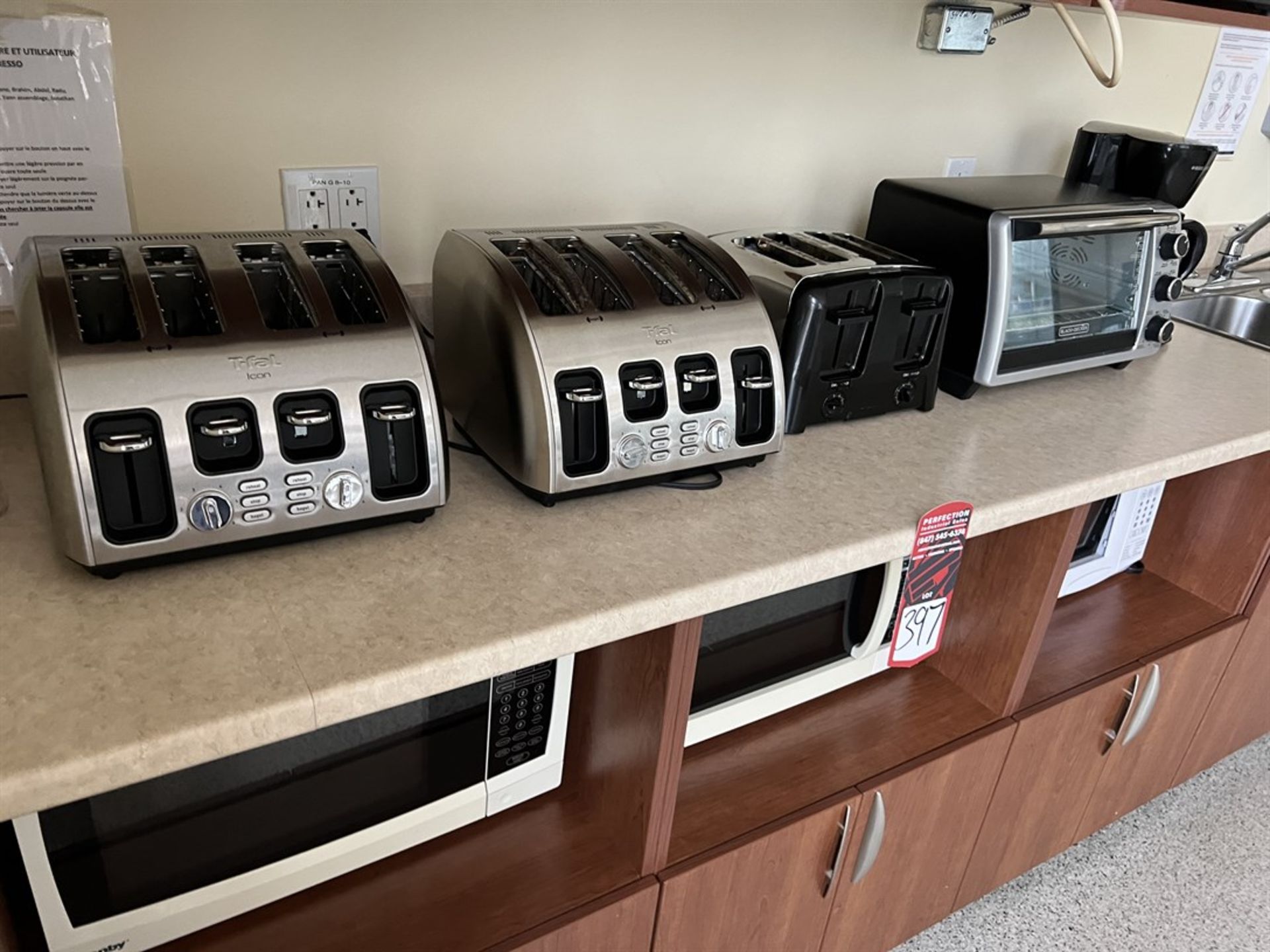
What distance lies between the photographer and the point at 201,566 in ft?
2.71

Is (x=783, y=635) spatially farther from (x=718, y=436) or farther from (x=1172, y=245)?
(x=1172, y=245)

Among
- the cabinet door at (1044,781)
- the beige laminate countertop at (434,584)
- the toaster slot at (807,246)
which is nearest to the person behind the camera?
the beige laminate countertop at (434,584)

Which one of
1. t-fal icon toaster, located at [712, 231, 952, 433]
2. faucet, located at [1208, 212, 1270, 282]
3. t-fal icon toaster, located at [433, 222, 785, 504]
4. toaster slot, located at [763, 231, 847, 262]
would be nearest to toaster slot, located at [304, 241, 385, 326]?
t-fal icon toaster, located at [433, 222, 785, 504]

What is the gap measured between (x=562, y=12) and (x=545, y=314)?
0.52 metres

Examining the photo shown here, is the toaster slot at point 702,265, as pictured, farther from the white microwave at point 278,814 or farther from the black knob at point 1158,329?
the black knob at point 1158,329

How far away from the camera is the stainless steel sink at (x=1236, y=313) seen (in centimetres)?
206

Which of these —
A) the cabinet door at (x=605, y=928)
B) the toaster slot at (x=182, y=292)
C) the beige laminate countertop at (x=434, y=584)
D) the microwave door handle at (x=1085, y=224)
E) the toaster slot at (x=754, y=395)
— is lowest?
the cabinet door at (x=605, y=928)

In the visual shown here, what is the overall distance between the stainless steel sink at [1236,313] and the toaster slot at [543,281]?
5.28ft

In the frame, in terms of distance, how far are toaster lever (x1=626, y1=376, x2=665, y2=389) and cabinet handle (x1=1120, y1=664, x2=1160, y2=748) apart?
1.01m

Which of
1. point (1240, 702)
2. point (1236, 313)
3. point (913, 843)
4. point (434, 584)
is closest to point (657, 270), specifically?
point (434, 584)

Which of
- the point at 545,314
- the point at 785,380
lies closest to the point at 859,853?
the point at 785,380

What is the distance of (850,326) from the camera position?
115 cm

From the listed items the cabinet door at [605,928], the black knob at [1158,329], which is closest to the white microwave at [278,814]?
the cabinet door at [605,928]

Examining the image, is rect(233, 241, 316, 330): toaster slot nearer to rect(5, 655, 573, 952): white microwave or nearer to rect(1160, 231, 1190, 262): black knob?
rect(5, 655, 573, 952): white microwave
